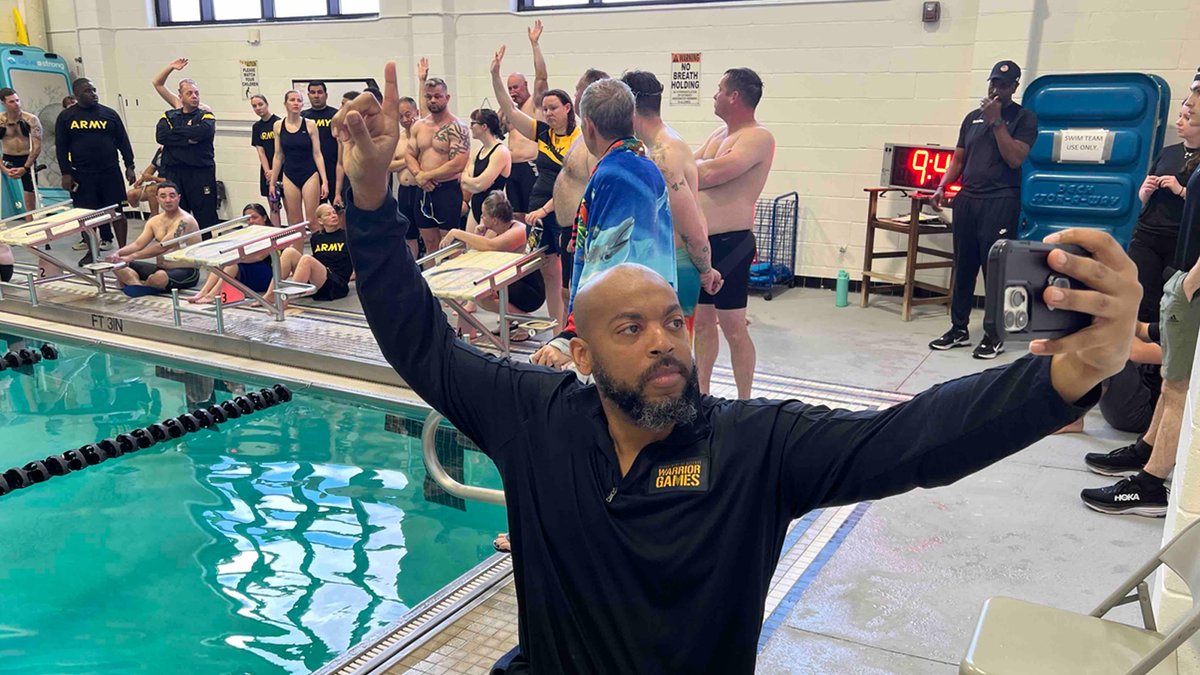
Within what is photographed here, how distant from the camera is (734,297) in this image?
413 cm

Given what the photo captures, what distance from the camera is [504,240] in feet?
20.0

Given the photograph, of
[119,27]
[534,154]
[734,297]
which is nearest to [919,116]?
[534,154]

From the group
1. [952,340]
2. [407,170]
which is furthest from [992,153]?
[407,170]

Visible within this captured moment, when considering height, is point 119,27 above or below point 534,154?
above

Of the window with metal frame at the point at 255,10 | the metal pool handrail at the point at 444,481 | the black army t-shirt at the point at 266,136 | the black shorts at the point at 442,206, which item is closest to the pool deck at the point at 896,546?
the metal pool handrail at the point at 444,481

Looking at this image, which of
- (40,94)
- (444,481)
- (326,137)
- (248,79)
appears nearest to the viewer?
(444,481)

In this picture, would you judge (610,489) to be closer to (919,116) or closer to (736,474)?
(736,474)

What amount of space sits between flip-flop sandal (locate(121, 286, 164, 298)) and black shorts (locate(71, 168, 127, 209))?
206cm

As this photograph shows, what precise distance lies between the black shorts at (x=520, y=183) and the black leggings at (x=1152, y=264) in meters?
4.16

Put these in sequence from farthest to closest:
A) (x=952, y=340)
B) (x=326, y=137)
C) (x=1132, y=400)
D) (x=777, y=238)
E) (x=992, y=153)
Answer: (x=326, y=137) → (x=777, y=238) → (x=952, y=340) → (x=992, y=153) → (x=1132, y=400)

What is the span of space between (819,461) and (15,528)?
12.6ft

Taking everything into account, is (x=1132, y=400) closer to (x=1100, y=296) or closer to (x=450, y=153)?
(x=1100, y=296)

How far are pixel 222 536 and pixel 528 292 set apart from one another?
2951mm

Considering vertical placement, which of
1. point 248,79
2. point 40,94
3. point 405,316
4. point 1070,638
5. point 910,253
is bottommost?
point 1070,638
